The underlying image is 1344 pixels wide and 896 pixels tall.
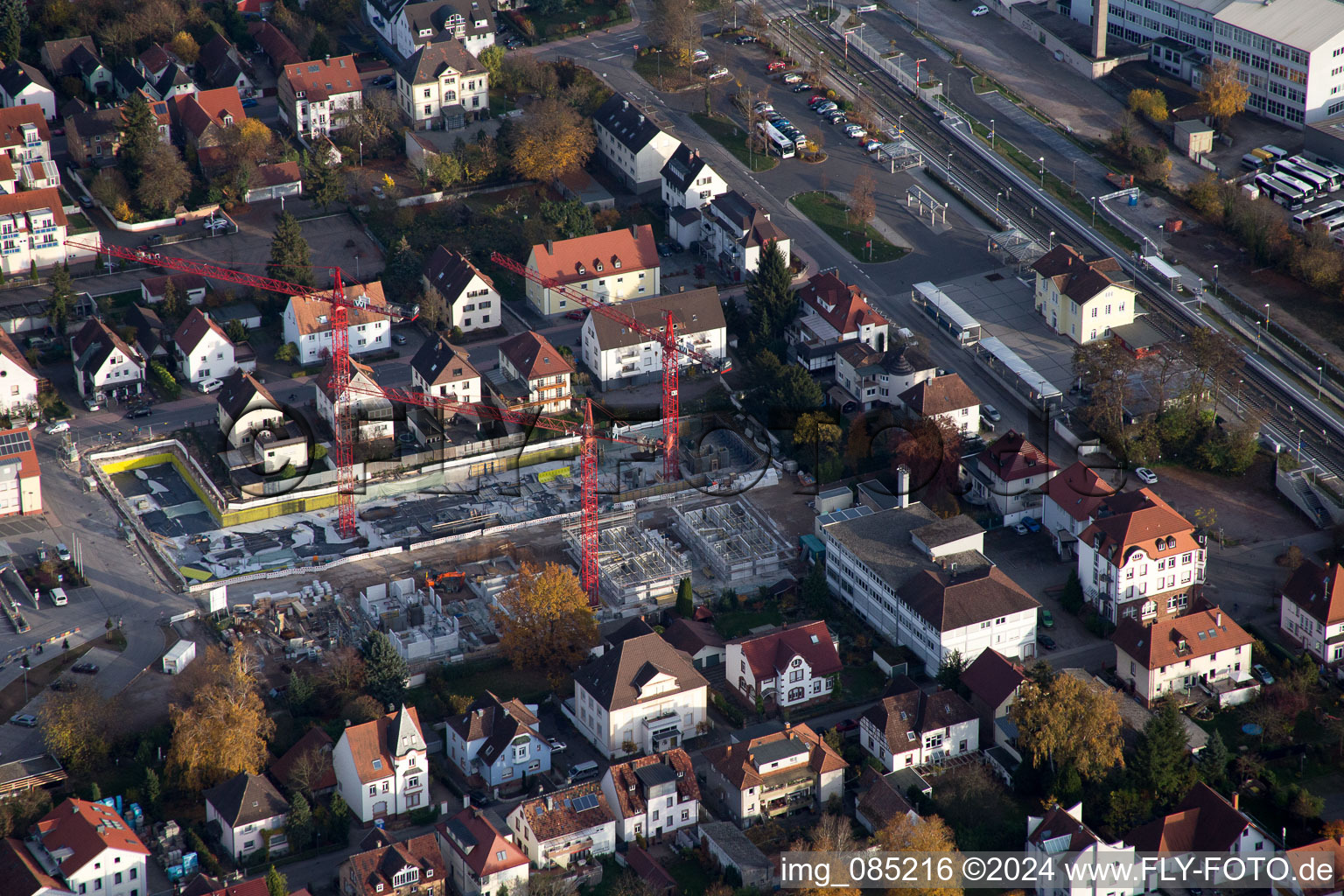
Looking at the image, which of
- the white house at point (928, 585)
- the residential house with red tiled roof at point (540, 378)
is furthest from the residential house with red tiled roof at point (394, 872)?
the residential house with red tiled roof at point (540, 378)

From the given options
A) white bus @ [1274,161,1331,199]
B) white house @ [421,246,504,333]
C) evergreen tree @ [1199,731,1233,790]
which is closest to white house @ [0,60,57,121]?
white house @ [421,246,504,333]

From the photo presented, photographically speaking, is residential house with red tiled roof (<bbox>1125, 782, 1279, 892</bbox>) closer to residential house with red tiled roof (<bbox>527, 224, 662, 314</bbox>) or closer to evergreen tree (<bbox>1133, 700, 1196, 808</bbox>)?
evergreen tree (<bbox>1133, 700, 1196, 808</bbox>)

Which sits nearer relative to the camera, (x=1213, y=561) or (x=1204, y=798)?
(x=1204, y=798)

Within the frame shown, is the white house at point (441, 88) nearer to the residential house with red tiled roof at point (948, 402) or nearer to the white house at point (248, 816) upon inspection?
the residential house with red tiled roof at point (948, 402)

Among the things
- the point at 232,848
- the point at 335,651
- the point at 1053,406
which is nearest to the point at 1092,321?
the point at 1053,406

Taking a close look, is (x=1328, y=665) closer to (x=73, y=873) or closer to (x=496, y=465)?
(x=496, y=465)

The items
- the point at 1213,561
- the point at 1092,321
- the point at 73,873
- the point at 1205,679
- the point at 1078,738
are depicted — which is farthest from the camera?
the point at 1092,321

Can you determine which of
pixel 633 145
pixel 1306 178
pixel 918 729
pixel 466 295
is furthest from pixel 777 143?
pixel 918 729
